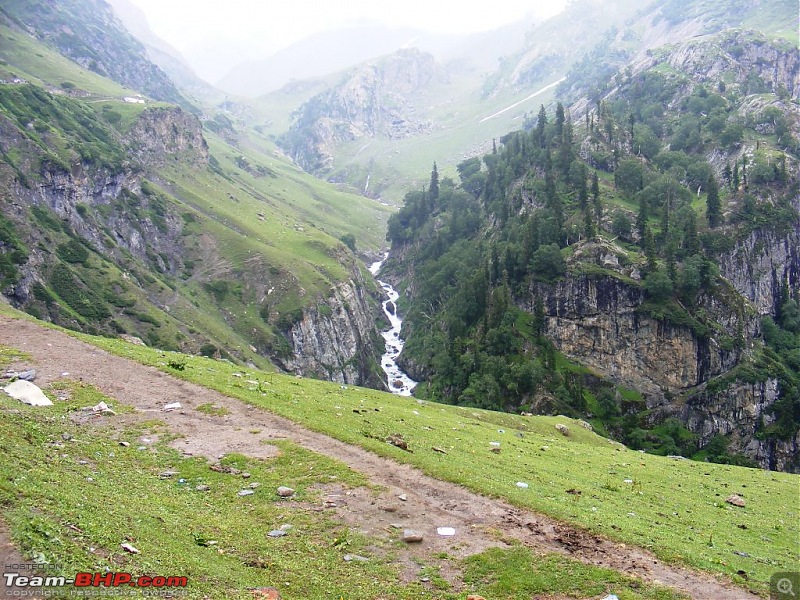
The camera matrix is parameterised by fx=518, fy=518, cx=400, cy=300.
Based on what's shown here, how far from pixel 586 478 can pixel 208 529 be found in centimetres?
2640

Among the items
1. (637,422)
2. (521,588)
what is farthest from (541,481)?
(637,422)

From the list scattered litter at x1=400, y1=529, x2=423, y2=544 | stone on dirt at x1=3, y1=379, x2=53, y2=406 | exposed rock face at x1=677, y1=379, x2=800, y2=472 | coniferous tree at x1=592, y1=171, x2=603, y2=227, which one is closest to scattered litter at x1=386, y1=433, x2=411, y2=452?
scattered litter at x1=400, y1=529, x2=423, y2=544

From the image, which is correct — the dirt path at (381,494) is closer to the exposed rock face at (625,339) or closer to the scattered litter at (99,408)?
the scattered litter at (99,408)

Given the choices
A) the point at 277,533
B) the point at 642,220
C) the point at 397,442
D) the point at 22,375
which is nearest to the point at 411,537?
the point at 277,533

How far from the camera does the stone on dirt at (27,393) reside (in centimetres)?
3083

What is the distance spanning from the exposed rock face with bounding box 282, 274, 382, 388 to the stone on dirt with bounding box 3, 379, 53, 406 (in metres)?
102

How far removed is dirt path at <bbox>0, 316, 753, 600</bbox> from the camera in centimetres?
2228

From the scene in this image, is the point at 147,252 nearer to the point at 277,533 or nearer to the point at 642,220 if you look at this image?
the point at 642,220

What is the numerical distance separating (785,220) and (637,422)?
268 ft

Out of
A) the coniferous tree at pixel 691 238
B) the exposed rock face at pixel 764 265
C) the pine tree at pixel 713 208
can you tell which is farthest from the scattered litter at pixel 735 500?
the pine tree at pixel 713 208

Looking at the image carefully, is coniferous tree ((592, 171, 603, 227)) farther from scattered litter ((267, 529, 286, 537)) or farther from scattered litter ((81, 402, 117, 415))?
scattered litter ((267, 529, 286, 537))

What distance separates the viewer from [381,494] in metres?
26.2

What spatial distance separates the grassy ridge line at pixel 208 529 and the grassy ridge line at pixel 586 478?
5.17 m

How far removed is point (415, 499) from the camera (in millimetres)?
26281
